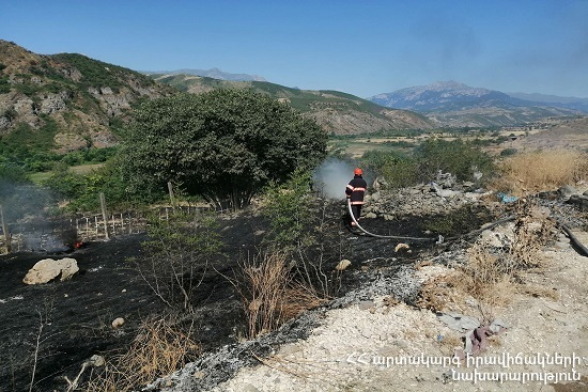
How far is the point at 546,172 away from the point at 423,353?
38.3ft

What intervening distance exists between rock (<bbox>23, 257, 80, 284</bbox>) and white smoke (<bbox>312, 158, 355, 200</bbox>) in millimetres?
13833

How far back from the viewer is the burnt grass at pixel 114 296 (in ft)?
18.7

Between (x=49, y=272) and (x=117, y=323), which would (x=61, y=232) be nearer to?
(x=49, y=272)

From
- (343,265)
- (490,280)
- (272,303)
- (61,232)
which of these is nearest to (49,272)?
(61,232)

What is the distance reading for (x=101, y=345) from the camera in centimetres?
592

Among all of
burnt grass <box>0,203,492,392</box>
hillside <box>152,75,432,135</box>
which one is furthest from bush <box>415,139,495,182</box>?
hillside <box>152,75,432,135</box>

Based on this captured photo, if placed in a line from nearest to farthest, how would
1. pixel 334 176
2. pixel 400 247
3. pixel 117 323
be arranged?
1. pixel 117 323
2. pixel 400 247
3. pixel 334 176

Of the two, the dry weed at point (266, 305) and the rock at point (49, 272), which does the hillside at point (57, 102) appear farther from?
the dry weed at point (266, 305)

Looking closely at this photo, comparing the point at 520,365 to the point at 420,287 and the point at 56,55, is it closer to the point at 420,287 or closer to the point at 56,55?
the point at 420,287

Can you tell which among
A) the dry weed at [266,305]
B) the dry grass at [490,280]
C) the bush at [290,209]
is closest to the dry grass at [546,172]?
the dry grass at [490,280]

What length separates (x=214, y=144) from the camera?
14453 mm

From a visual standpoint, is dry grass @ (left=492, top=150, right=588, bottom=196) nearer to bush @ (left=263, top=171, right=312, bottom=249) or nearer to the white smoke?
bush @ (left=263, top=171, right=312, bottom=249)

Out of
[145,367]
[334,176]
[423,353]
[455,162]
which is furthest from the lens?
[334,176]

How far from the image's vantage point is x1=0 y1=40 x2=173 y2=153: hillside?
5350cm
